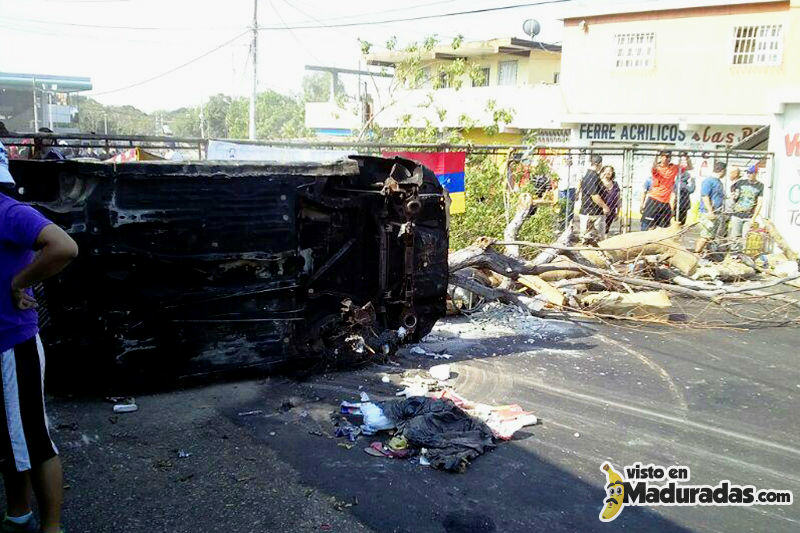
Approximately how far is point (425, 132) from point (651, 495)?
27.5 ft

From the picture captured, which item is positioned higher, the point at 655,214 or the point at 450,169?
the point at 450,169

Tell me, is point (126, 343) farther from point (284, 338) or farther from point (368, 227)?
point (368, 227)

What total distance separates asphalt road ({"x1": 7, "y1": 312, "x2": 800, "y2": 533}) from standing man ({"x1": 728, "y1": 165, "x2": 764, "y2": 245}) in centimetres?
721

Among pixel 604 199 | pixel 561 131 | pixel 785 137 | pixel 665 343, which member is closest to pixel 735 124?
pixel 561 131

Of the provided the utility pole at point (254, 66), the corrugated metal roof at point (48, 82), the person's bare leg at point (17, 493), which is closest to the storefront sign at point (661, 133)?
the utility pole at point (254, 66)

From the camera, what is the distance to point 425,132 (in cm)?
1141

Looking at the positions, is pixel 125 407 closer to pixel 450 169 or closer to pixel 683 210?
pixel 450 169

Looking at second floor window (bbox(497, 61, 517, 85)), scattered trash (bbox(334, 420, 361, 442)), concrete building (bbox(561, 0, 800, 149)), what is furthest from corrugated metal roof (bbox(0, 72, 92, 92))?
scattered trash (bbox(334, 420, 361, 442))

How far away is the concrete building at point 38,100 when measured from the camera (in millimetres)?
37531

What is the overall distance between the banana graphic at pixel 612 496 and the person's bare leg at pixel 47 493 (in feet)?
8.86

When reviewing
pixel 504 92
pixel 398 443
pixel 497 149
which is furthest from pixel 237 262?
pixel 504 92

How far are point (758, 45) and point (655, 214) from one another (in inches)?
585

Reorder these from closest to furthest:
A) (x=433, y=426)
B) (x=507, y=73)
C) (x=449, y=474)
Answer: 1. (x=449, y=474)
2. (x=433, y=426)
3. (x=507, y=73)
